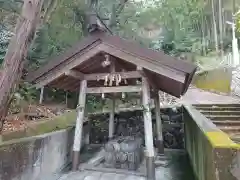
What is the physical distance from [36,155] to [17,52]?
2159mm

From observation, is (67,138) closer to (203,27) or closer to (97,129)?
(97,129)

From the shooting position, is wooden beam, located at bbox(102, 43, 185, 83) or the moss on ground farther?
the moss on ground

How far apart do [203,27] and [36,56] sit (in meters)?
18.4

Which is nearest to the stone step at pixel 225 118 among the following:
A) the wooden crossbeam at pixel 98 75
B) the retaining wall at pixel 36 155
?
the wooden crossbeam at pixel 98 75

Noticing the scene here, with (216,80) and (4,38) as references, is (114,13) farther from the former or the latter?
(216,80)

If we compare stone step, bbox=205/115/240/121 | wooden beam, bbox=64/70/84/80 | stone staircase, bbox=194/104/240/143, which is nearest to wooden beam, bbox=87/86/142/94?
wooden beam, bbox=64/70/84/80

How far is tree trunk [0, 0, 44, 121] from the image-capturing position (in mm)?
3301

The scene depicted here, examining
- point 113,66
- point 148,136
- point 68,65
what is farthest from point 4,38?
point 148,136

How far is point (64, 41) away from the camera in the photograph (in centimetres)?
1027

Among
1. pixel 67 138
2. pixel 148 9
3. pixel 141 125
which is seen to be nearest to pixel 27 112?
pixel 67 138

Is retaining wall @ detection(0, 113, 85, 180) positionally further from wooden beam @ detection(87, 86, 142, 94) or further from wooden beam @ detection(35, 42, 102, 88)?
wooden beam @ detection(87, 86, 142, 94)

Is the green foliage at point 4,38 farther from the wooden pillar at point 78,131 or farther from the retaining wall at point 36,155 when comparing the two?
the wooden pillar at point 78,131

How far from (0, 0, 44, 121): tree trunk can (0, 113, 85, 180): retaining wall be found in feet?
2.81

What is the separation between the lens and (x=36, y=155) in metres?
4.54
